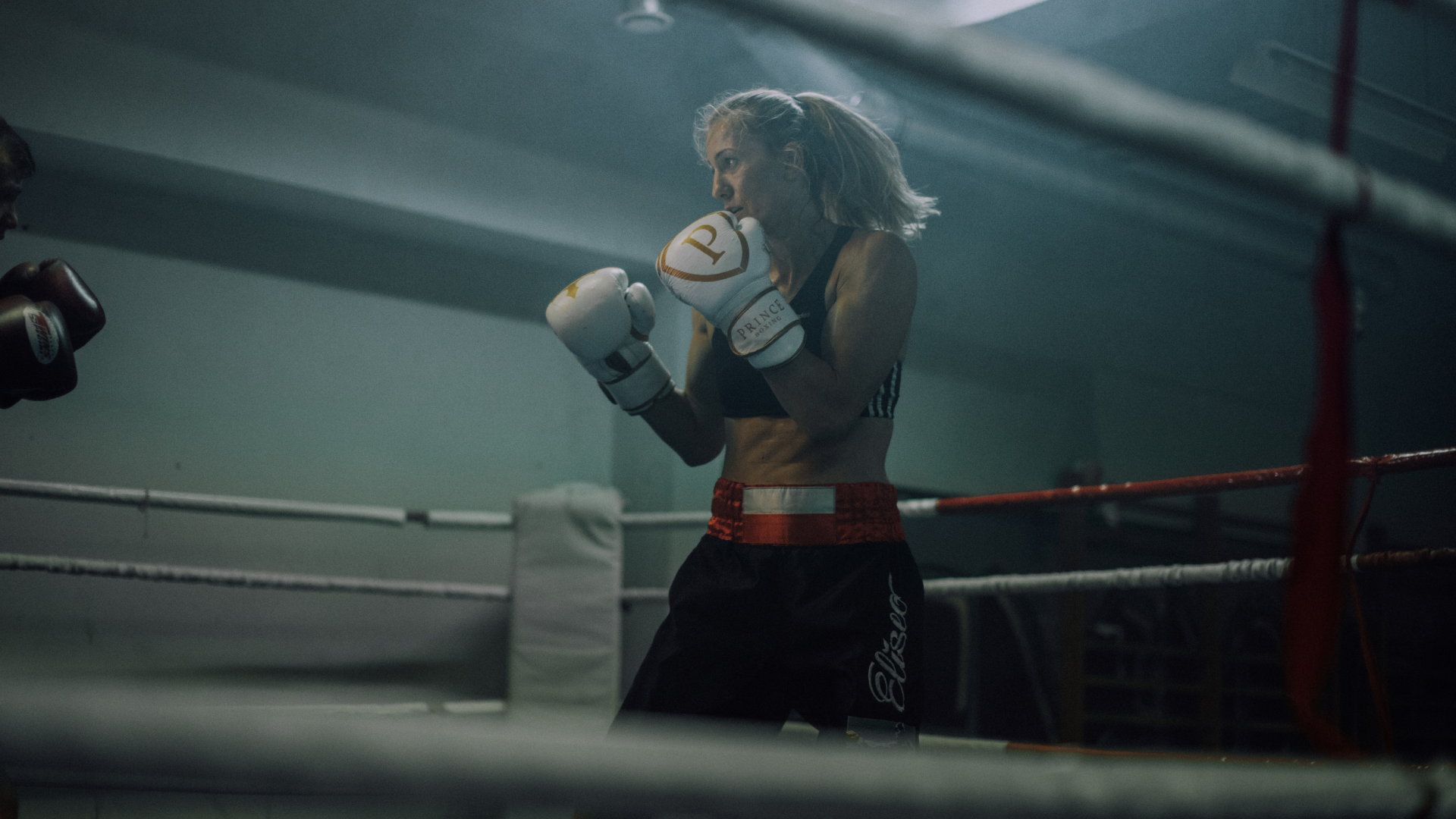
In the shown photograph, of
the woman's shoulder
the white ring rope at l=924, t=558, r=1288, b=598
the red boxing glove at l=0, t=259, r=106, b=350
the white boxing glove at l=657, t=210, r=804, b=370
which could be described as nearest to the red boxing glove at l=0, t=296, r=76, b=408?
the red boxing glove at l=0, t=259, r=106, b=350

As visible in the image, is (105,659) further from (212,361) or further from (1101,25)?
(1101,25)

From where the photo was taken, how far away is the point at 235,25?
3.24 meters

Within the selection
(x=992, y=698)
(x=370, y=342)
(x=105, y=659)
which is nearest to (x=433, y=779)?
(x=105, y=659)

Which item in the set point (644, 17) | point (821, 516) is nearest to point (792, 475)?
point (821, 516)

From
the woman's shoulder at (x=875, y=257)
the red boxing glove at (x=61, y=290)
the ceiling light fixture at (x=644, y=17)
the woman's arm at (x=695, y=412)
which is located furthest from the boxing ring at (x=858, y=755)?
the ceiling light fixture at (x=644, y=17)

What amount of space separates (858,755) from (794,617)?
0.98 metres

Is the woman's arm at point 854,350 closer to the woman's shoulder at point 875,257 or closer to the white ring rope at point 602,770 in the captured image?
the woman's shoulder at point 875,257

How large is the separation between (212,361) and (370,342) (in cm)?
52

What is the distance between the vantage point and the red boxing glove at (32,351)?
1787mm

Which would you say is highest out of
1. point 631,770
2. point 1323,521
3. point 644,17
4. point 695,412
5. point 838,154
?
point 644,17

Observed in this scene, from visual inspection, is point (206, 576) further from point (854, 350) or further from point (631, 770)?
point (631, 770)

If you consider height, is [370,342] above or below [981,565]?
above

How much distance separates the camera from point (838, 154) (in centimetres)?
158

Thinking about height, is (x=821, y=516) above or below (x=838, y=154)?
below
